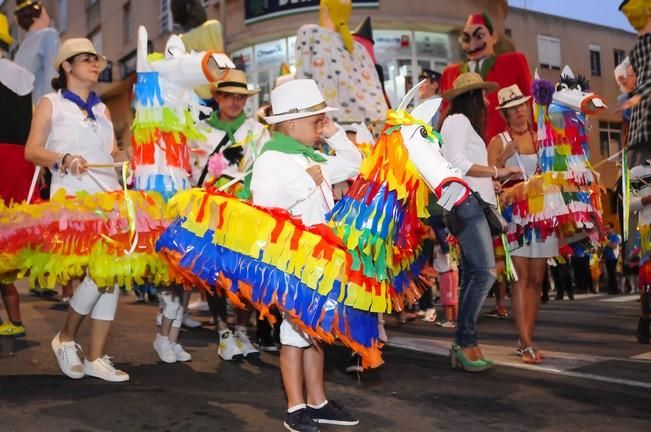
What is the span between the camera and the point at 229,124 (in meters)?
5.25

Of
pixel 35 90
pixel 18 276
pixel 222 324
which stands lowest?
pixel 222 324

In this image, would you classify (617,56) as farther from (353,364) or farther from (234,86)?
(353,364)

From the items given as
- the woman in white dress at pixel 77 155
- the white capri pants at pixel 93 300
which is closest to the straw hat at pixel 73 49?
the woman in white dress at pixel 77 155

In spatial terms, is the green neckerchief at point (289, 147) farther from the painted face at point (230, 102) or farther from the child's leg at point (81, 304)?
the painted face at point (230, 102)

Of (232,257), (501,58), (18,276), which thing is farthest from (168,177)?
(501,58)

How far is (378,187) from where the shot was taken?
3.03 metres

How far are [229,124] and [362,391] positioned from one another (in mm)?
2271

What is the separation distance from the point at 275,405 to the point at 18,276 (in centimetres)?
155

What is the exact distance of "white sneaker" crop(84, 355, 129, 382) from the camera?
402 cm

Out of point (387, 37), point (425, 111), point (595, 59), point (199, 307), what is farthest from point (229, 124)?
point (595, 59)

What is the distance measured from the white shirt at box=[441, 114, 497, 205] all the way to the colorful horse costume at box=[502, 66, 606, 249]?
1.31ft

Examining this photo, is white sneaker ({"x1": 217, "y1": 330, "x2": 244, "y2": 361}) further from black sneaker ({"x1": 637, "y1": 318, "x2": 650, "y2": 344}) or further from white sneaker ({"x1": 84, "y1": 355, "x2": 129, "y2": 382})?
black sneaker ({"x1": 637, "y1": 318, "x2": 650, "y2": 344})

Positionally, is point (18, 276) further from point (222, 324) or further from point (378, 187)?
point (378, 187)

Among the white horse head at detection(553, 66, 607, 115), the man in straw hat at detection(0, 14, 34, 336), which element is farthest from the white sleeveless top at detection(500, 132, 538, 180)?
the man in straw hat at detection(0, 14, 34, 336)
